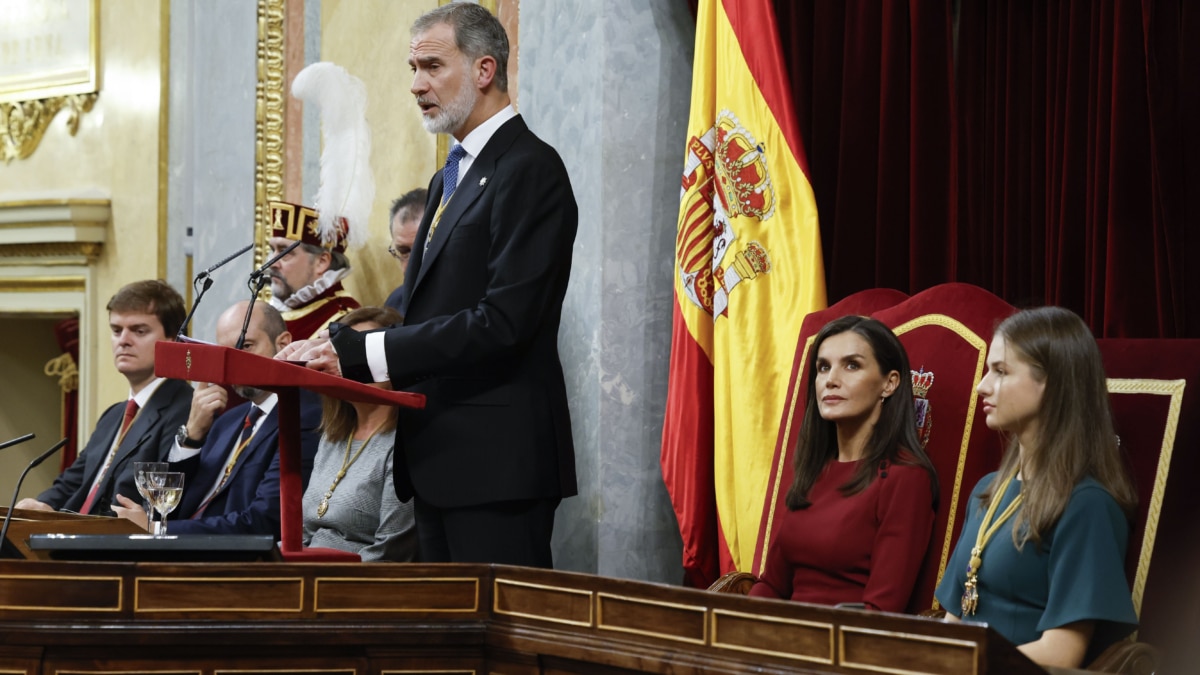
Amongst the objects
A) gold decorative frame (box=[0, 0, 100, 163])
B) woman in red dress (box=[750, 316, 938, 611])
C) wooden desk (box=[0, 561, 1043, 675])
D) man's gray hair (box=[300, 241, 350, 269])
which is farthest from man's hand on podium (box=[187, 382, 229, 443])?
gold decorative frame (box=[0, 0, 100, 163])

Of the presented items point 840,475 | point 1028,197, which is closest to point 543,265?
point 840,475

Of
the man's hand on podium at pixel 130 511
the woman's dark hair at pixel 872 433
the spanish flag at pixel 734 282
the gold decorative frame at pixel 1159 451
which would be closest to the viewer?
the gold decorative frame at pixel 1159 451

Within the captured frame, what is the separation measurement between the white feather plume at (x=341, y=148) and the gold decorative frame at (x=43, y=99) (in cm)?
223

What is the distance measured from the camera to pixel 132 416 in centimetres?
468

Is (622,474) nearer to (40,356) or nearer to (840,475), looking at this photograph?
(840,475)

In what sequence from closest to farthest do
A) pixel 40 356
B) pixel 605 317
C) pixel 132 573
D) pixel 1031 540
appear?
pixel 132 573 < pixel 1031 540 < pixel 605 317 < pixel 40 356

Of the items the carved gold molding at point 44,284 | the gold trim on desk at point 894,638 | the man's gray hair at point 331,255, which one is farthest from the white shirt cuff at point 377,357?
the carved gold molding at point 44,284

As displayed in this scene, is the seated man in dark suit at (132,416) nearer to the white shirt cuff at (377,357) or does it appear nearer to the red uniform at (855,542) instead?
the white shirt cuff at (377,357)

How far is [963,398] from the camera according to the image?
315 centimetres

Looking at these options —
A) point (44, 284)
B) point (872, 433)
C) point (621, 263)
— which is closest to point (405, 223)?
point (621, 263)

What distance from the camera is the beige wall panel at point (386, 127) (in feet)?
17.4

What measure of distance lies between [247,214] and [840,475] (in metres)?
3.65

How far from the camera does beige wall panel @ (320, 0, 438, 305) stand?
17.4 feet

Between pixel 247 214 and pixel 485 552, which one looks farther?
pixel 247 214
